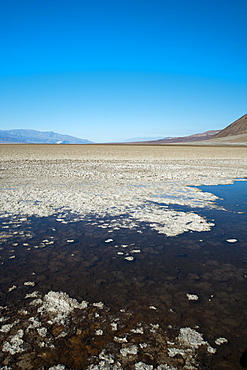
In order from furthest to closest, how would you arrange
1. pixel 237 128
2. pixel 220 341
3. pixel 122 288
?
1. pixel 237 128
2. pixel 122 288
3. pixel 220 341

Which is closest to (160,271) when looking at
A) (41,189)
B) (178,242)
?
(178,242)

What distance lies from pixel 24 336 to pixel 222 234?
11.3ft

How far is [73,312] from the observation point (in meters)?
2.49

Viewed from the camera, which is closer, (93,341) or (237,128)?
(93,341)

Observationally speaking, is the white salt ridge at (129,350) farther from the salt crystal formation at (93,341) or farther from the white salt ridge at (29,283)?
the white salt ridge at (29,283)

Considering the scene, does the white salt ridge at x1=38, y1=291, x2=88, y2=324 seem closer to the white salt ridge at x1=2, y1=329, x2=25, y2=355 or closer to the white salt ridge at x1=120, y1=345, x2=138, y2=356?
the white salt ridge at x1=2, y1=329, x2=25, y2=355

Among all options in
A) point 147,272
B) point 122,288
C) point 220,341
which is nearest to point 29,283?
point 122,288

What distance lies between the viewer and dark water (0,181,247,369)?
95.7 inches

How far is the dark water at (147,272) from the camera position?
2.43 m

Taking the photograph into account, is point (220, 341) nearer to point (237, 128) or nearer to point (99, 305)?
point (99, 305)

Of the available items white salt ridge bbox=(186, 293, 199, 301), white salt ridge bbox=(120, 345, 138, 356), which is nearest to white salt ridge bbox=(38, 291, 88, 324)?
white salt ridge bbox=(120, 345, 138, 356)

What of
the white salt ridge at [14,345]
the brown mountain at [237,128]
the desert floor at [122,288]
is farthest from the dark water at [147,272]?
the brown mountain at [237,128]

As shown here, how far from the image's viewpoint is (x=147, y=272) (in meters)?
3.27

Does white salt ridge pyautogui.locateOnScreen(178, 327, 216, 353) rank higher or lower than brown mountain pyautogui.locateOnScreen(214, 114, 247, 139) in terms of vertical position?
lower
